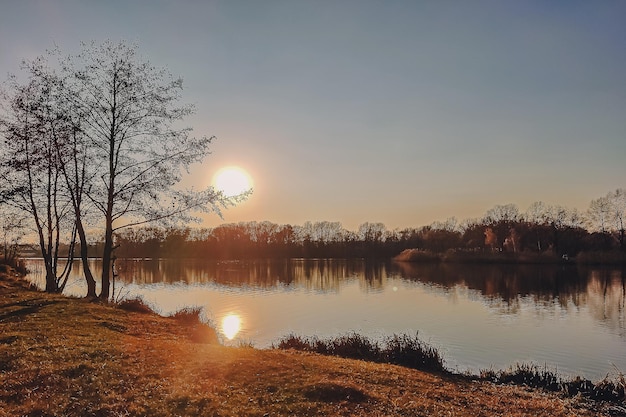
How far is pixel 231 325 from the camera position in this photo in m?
29.3

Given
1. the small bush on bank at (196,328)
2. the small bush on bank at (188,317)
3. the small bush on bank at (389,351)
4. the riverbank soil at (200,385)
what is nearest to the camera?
the riverbank soil at (200,385)

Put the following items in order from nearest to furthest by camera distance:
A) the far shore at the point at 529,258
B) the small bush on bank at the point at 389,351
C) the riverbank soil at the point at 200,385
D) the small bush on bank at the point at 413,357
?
the riverbank soil at the point at 200,385 < the small bush on bank at the point at 413,357 < the small bush on bank at the point at 389,351 < the far shore at the point at 529,258

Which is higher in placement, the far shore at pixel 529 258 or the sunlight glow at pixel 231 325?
the far shore at pixel 529 258

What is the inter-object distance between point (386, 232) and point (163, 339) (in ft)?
518

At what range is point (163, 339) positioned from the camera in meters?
16.4

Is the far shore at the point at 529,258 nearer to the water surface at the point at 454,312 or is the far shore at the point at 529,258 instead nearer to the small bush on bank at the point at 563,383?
the water surface at the point at 454,312

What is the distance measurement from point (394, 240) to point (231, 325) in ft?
424

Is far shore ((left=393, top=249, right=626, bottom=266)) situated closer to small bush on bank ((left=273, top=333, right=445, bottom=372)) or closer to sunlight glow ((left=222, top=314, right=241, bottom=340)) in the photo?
sunlight glow ((left=222, top=314, right=241, bottom=340))

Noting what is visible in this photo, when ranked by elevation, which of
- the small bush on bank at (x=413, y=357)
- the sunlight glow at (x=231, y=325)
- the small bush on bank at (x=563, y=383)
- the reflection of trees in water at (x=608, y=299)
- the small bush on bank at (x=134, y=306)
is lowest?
the reflection of trees in water at (x=608, y=299)

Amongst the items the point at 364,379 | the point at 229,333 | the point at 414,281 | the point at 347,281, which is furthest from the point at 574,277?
the point at 364,379

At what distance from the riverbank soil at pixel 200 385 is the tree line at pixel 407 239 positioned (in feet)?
270

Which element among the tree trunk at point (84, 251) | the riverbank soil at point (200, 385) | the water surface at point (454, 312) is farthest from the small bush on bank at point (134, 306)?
the riverbank soil at point (200, 385)

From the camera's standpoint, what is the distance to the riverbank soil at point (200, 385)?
29.8 feet

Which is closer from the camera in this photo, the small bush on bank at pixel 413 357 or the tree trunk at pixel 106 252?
the small bush on bank at pixel 413 357
